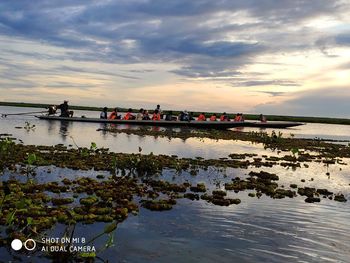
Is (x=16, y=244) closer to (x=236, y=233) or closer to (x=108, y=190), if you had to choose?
(x=236, y=233)

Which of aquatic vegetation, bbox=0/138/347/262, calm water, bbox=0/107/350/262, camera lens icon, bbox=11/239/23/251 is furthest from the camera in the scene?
aquatic vegetation, bbox=0/138/347/262

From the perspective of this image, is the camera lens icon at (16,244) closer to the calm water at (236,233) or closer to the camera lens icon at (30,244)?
the camera lens icon at (30,244)

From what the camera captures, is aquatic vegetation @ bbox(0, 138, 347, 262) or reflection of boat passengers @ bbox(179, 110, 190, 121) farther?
reflection of boat passengers @ bbox(179, 110, 190, 121)

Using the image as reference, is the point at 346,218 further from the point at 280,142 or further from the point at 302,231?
the point at 280,142

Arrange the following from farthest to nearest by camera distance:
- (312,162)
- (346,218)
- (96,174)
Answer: (312,162) → (96,174) → (346,218)

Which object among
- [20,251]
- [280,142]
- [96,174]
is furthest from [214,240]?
[280,142]

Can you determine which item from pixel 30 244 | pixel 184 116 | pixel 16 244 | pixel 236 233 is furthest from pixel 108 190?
pixel 184 116

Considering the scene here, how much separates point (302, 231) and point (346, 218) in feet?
9.16

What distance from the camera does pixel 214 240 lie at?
1141cm

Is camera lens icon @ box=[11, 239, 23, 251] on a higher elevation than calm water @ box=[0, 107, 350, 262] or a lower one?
higher

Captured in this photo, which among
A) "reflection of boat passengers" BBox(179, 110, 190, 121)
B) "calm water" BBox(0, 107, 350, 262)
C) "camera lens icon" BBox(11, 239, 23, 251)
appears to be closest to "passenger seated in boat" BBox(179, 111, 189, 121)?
"reflection of boat passengers" BBox(179, 110, 190, 121)

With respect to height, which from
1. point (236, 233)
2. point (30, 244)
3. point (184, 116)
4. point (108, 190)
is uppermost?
point (184, 116)

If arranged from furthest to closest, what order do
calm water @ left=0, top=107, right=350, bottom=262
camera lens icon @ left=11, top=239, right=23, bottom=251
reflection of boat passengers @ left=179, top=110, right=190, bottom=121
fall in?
reflection of boat passengers @ left=179, top=110, right=190, bottom=121, calm water @ left=0, top=107, right=350, bottom=262, camera lens icon @ left=11, top=239, right=23, bottom=251

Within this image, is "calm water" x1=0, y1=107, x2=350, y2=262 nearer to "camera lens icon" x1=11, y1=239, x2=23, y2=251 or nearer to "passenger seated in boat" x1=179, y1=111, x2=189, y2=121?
"camera lens icon" x1=11, y1=239, x2=23, y2=251
